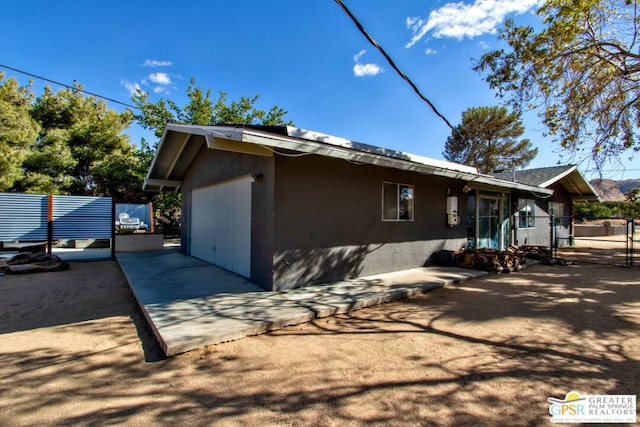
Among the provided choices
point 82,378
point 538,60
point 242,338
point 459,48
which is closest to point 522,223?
point 538,60

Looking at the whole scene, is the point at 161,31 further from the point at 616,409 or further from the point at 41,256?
the point at 616,409

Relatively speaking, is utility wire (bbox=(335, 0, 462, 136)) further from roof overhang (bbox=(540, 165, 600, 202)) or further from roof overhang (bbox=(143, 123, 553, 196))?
roof overhang (bbox=(540, 165, 600, 202))

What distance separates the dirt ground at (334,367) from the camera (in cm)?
232

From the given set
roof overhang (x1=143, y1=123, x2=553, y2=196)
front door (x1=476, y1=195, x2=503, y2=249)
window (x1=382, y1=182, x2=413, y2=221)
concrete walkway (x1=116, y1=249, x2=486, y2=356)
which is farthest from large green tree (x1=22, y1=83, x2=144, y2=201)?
front door (x1=476, y1=195, x2=503, y2=249)

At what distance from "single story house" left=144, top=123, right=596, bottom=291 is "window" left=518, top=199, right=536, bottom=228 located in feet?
11.5

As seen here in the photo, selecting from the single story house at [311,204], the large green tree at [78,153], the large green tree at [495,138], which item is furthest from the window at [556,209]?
the large green tree at [78,153]

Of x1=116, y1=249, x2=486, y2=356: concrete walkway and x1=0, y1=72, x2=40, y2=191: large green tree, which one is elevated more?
x1=0, y1=72, x2=40, y2=191: large green tree

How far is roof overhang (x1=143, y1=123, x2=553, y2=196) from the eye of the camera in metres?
4.67

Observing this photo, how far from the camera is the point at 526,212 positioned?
1302 cm

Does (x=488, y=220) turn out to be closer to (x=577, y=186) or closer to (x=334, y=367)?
(x=577, y=186)

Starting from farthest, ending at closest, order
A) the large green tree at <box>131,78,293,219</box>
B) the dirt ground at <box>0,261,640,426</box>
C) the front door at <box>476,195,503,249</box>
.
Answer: the large green tree at <box>131,78,293,219</box> → the front door at <box>476,195,503,249</box> → the dirt ground at <box>0,261,640,426</box>

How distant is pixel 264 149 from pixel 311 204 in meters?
1.36

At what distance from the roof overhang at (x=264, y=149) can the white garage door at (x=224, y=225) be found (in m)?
1.32

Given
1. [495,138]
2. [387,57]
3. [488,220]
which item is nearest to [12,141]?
[387,57]
